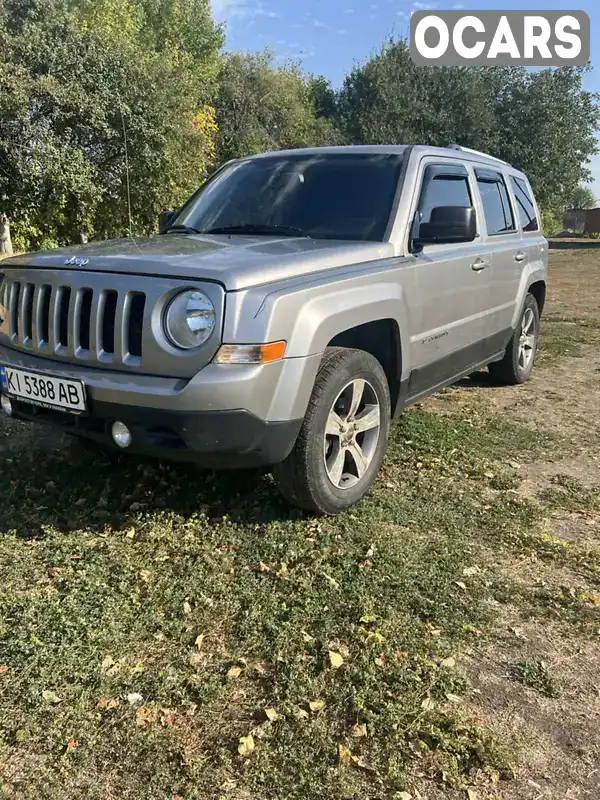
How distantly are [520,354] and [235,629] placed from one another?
449cm

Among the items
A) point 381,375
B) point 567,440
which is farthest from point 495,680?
point 567,440

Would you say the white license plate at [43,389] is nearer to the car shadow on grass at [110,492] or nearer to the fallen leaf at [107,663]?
the car shadow on grass at [110,492]

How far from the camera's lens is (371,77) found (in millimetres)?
32250

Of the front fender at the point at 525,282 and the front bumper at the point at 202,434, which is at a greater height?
the front fender at the point at 525,282

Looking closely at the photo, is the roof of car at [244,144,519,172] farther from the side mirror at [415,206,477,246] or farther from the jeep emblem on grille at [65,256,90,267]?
the jeep emblem on grille at [65,256,90,267]

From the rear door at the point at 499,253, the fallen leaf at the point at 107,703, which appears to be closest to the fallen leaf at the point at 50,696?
the fallen leaf at the point at 107,703

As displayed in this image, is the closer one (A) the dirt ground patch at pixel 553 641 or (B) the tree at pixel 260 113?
(A) the dirt ground patch at pixel 553 641

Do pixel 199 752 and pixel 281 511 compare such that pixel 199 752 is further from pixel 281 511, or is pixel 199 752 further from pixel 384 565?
pixel 281 511

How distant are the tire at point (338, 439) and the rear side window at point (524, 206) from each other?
3135 mm

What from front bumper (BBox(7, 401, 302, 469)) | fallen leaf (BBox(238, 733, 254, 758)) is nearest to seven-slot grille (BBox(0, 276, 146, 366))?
A: front bumper (BBox(7, 401, 302, 469))

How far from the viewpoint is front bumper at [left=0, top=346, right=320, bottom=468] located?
2.71m

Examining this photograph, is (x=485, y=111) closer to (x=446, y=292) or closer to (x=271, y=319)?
(x=446, y=292)

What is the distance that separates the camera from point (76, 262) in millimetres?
3084

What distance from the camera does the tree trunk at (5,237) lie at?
18.9 meters
